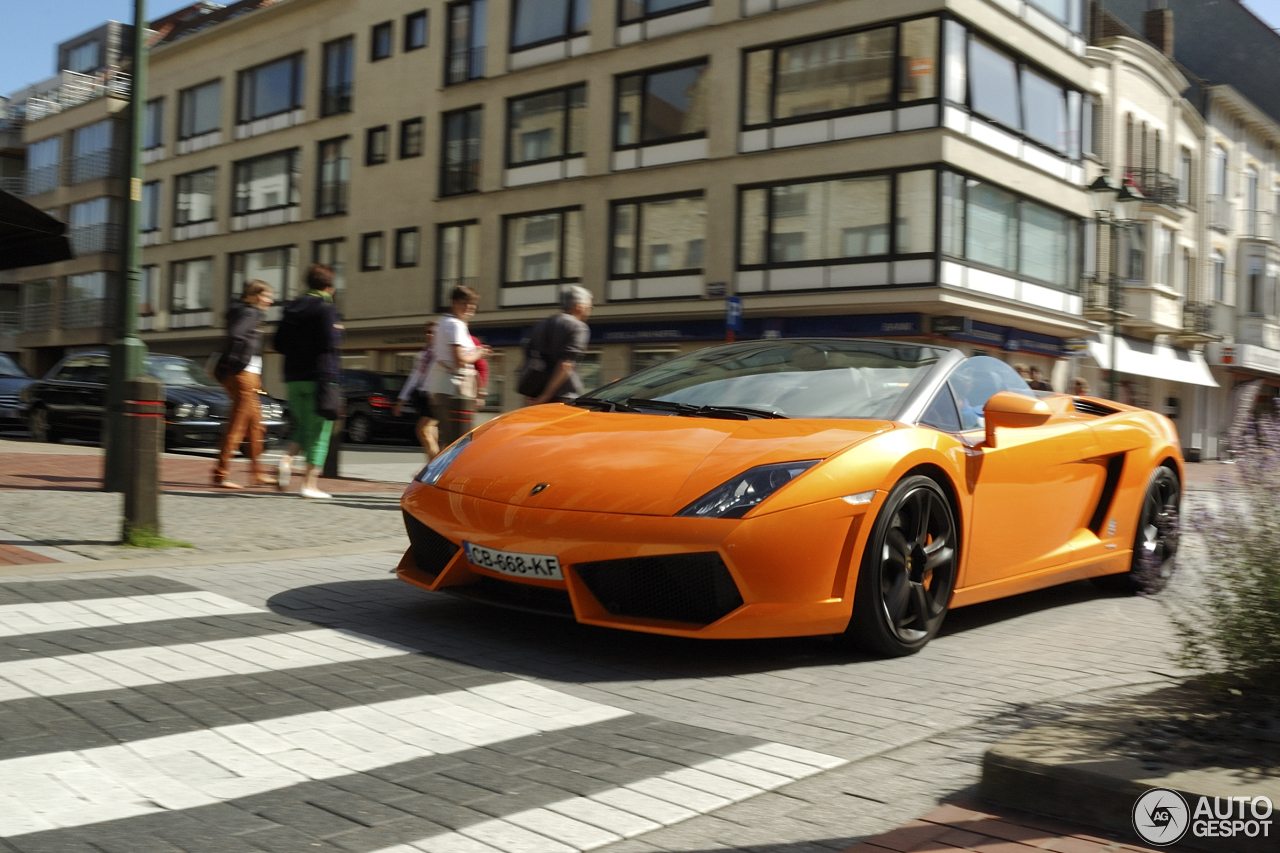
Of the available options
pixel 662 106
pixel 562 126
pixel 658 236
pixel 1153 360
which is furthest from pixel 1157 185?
pixel 562 126

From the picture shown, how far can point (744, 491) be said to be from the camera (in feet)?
14.3

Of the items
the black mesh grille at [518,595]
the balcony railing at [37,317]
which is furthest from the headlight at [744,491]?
the balcony railing at [37,317]

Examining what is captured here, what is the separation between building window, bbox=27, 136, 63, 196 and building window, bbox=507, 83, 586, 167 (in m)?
29.8

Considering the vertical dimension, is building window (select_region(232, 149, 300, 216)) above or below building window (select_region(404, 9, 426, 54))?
below

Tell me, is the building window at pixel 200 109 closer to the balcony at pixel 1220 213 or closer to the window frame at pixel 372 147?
the window frame at pixel 372 147

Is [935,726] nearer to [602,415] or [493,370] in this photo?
[602,415]

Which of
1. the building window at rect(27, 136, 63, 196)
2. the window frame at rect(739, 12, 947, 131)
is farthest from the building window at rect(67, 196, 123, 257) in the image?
the window frame at rect(739, 12, 947, 131)

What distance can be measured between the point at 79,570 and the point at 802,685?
140 inches

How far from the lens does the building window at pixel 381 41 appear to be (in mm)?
37062

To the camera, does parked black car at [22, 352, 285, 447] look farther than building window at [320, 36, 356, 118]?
No

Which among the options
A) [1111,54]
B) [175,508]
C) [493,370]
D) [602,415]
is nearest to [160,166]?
[493,370]

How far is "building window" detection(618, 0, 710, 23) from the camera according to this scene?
29062mm

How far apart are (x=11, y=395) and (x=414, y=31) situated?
63.9ft

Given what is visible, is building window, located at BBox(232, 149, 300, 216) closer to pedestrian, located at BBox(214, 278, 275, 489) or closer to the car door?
pedestrian, located at BBox(214, 278, 275, 489)
